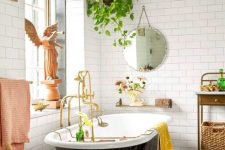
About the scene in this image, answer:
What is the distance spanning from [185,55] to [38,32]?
1.99m

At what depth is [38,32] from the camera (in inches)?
165

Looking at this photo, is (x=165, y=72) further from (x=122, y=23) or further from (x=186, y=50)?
(x=122, y=23)

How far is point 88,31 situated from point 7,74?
205 cm

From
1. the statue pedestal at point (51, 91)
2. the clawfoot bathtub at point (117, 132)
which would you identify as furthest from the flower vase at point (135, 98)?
the statue pedestal at point (51, 91)

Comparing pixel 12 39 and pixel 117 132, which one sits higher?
pixel 12 39

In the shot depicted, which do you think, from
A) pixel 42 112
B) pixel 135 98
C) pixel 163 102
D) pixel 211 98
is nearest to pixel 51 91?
pixel 42 112

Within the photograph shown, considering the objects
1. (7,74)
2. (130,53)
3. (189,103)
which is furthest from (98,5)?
(7,74)

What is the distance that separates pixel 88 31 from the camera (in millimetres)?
4746

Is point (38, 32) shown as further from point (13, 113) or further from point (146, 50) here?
point (13, 113)

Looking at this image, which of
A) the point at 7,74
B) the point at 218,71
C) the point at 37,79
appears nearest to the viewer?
the point at 7,74

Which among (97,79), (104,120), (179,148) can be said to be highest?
(97,79)

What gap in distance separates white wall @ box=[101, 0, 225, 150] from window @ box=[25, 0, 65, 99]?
1.21 m

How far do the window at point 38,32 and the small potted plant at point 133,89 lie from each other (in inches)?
33.1

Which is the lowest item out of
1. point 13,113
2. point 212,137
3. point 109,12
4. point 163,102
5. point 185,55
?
point 212,137
